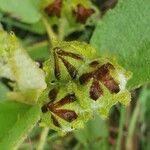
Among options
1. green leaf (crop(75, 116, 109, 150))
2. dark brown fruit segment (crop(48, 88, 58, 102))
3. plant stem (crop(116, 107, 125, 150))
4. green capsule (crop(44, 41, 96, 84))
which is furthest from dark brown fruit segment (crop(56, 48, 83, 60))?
green leaf (crop(75, 116, 109, 150))

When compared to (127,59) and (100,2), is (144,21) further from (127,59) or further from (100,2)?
(100,2)

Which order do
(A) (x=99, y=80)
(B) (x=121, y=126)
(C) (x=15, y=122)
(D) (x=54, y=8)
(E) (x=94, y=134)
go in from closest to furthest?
(A) (x=99, y=80)
(C) (x=15, y=122)
(D) (x=54, y=8)
(B) (x=121, y=126)
(E) (x=94, y=134)

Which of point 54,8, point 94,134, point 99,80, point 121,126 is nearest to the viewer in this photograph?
point 99,80

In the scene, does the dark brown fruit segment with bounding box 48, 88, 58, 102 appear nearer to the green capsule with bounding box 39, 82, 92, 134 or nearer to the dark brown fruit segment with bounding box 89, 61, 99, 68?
the green capsule with bounding box 39, 82, 92, 134

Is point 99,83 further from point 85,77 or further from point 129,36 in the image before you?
point 129,36

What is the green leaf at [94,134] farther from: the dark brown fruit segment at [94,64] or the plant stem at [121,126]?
the dark brown fruit segment at [94,64]

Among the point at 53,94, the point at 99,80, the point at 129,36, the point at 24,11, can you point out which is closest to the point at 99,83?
the point at 99,80

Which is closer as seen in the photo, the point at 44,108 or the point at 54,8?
the point at 44,108
